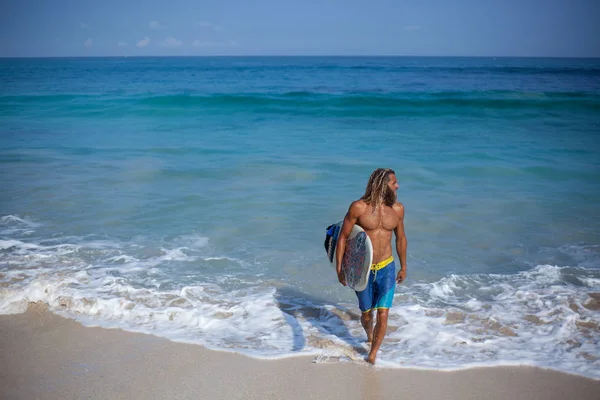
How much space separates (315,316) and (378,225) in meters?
1.55

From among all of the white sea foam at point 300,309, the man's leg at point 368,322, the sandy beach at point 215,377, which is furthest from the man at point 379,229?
the white sea foam at point 300,309

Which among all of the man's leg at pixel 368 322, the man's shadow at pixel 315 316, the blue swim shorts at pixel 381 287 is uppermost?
the blue swim shorts at pixel 381 287

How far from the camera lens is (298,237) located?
283 inches

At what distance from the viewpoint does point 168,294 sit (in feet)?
17.4

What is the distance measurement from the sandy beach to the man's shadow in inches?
13.9

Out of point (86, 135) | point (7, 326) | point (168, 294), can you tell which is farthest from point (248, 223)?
point (86, 135)

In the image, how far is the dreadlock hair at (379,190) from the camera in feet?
12.5

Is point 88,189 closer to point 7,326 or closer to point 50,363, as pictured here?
point 7,326

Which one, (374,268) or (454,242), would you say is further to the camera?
(454,242)

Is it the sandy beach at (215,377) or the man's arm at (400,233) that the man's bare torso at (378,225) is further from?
the sandy beach at (215,377)

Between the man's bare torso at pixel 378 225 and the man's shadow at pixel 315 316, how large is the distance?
3.16ft

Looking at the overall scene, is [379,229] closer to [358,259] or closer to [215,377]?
[358,259]

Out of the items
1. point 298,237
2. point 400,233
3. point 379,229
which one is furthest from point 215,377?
point 298,237

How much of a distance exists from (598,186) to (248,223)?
7364 millimetres
